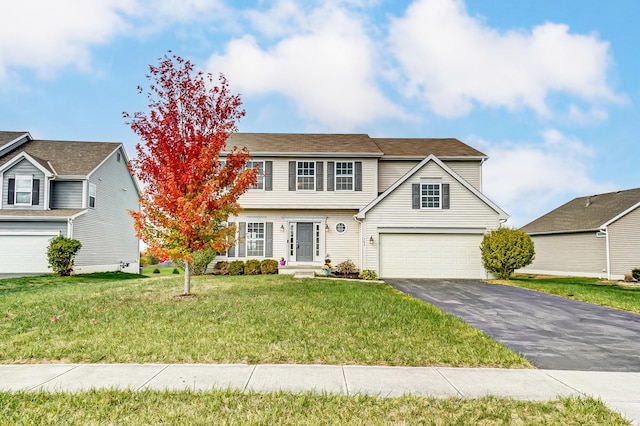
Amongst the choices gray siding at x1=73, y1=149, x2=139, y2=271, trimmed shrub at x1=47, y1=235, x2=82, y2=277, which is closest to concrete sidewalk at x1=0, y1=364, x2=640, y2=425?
trimmed shrub at x1=47, y1=235, x2=82, y2=277

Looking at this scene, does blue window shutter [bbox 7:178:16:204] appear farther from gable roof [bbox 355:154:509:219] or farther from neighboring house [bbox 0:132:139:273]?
gable roof [bbox 355:154:509:219]

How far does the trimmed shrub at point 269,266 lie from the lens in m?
19.2

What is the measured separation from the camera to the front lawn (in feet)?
19.2

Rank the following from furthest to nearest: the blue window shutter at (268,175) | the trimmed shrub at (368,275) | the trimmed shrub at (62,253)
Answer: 1. the blue window shutter at (268,175)
2. the trimmed shrub at (62,253)
3. the trimmed shrub at (368,275)

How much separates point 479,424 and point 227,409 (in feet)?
8.16

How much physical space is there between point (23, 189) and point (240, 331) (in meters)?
21.9

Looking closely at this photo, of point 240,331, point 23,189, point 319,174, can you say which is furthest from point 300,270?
point 23,189

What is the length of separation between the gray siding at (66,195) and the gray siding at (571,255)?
102 feet

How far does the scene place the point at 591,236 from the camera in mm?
24453

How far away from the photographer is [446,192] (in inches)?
754

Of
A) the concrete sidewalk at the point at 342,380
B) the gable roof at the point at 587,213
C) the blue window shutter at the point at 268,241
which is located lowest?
the concrete sidewalk at the point at 342,380

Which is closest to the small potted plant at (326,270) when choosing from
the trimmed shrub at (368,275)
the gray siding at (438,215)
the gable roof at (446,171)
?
the trimmed shrub at (368,275)

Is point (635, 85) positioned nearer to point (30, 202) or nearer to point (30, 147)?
point (30, 202)

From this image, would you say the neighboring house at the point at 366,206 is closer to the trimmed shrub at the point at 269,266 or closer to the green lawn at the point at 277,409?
the trimmed shrub at the point at 269,266
